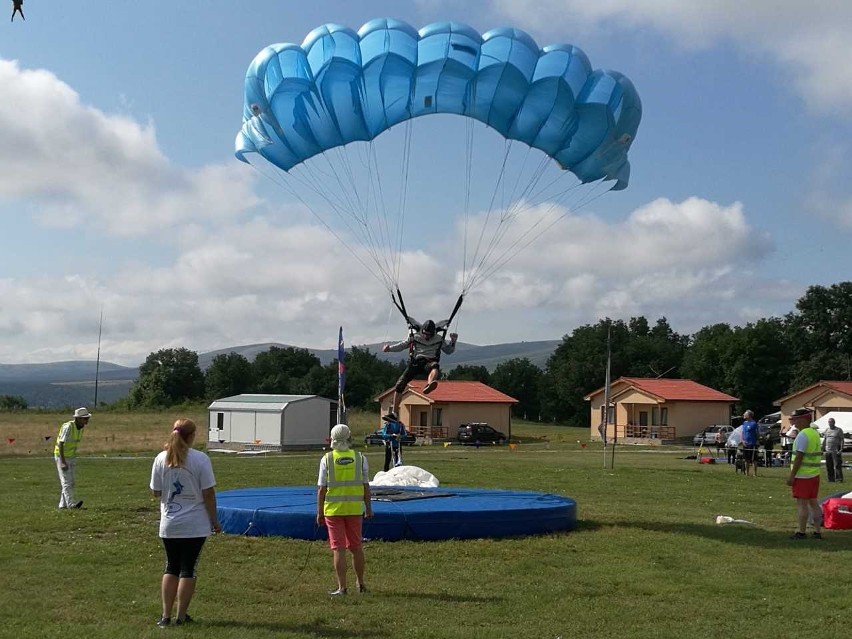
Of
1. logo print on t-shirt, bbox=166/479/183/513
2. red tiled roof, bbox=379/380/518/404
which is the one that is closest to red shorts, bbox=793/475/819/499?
logo print on t-shirt, bbox=166/479/183/513

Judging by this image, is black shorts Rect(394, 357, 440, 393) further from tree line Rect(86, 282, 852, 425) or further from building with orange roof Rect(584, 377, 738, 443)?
tree line Rect(86, 282, 852, 425)

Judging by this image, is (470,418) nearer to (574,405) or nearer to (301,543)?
(574,405)

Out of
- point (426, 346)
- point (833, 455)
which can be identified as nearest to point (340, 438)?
point (426, 346)

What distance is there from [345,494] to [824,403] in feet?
131

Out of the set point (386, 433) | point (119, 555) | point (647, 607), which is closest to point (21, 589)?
point (119, 555)

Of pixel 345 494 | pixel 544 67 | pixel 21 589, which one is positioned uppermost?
pixel 544 67

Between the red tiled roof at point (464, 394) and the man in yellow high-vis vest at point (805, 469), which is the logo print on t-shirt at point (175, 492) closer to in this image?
the man in yellow high-vis vest at point (805, 469)

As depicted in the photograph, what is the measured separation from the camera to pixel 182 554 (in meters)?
6.77

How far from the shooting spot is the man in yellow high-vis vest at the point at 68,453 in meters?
12.8

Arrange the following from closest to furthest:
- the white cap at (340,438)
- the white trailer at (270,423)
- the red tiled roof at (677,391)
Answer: the white cap at (340,438) → the white trailer at (270,423) → the red tiled roof at (677,391)

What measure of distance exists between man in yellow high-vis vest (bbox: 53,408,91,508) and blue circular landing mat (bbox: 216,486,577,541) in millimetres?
2430

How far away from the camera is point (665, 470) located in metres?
23.4

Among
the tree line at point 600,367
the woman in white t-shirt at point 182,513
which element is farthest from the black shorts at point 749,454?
the tree line at point 600,367

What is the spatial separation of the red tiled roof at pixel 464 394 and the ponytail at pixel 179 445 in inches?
1612
